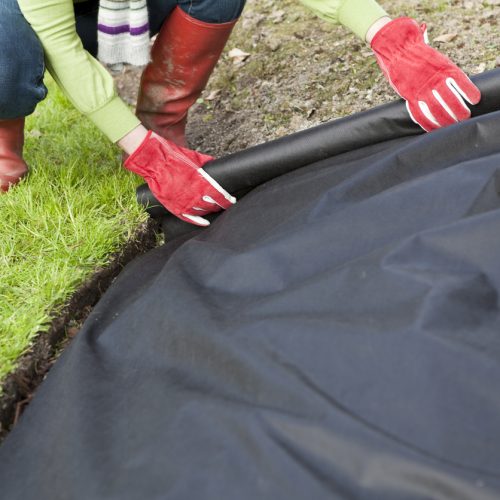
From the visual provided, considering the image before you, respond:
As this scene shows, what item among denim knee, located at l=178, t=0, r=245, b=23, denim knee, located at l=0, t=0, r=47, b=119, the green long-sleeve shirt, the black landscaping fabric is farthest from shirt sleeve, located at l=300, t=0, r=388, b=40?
denim knee, located at l=0, t=0, r=47, b=119

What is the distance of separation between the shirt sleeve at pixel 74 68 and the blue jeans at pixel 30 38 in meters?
0.03

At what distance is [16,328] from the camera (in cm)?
155

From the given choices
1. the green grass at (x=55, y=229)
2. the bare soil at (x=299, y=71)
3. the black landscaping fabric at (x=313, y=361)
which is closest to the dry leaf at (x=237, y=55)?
the bare soil at (x=299, y=71)

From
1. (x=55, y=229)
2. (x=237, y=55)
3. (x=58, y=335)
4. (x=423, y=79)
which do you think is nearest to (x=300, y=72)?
(x=237, y=55)

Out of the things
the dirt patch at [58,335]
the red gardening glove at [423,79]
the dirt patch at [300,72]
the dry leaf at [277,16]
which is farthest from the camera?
the dry leaf at [277,16]

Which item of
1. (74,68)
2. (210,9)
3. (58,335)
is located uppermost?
(74,68)

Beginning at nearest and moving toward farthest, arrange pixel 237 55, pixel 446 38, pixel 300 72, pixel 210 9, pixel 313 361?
1. pixel 313 361
2. pixel 210 9
3. pixel 446 38
4. pixel 300 72
5. pixel 237 55

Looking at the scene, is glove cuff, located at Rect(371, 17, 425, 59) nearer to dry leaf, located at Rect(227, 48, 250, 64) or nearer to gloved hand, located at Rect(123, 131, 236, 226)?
gloved hand, located at Rect(123, 131, 236, 226)

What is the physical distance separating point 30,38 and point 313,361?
1085 mm

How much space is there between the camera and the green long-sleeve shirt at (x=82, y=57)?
162 cm

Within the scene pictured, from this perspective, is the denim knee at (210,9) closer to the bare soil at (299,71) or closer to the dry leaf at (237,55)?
the bare soil at (299,71)

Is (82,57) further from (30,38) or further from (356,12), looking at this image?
(356,12)

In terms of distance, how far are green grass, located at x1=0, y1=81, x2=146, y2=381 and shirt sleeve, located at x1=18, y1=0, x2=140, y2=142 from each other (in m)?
0.30

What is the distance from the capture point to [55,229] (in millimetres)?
1884
